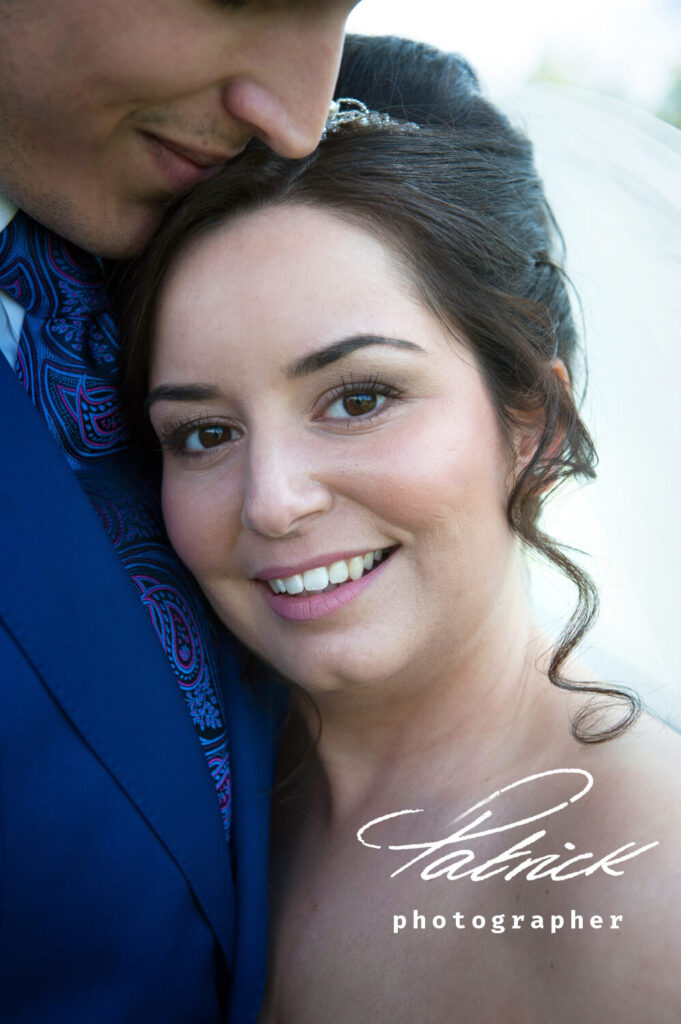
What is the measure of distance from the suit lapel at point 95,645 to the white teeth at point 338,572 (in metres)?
0.37

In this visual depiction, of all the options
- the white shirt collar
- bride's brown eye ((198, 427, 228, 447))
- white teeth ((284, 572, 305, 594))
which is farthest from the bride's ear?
the white shirt collar

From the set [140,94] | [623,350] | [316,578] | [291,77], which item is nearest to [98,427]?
[316,578]

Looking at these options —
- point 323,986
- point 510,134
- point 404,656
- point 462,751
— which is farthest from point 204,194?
point 323,986

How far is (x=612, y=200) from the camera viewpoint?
2.38m

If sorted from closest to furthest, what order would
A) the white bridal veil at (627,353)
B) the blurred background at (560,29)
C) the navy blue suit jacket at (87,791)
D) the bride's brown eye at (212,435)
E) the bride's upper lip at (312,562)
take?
1. the navy blue suit jacket at (87,791)
2. the bride's upper lip at (312,562)
3. the bride's brown eye at (212,435)
4. the white bridal veil at (627,353)
5. the blurred background at (560,29)

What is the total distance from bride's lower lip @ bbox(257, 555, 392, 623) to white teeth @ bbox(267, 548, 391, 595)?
0.04 ft

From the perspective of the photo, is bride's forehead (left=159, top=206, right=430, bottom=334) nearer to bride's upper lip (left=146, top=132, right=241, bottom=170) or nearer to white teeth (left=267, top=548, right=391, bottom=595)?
bride's upper lip (left=146, top=132, right=241, bottom=170)

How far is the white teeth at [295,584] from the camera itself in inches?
73.4

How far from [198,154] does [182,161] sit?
45mm

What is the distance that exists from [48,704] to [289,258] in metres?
0.95

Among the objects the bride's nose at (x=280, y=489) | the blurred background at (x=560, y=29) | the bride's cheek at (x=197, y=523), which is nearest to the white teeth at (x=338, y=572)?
the bride's nose at (x=280, y=489)

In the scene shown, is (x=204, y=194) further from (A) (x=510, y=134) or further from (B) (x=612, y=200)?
(B) (x=612, y=200)

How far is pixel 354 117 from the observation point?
2.06 metres

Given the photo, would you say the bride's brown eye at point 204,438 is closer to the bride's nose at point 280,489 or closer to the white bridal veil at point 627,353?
the bride's nose at point 280,489
